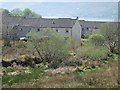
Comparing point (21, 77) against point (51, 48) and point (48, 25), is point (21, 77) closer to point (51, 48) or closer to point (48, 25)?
point (51, 48)

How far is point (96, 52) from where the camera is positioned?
28.1 m

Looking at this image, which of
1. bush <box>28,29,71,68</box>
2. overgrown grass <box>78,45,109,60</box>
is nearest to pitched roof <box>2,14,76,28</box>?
overgrown grass <box>78,45,109,60</box>

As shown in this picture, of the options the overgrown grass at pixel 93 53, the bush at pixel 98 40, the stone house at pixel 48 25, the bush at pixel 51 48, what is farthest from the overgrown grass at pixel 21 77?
the stone house at pixel 48 25

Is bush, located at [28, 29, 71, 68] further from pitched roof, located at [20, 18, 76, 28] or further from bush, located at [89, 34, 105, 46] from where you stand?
pitched roof, located at [20, 18, 76, 28]

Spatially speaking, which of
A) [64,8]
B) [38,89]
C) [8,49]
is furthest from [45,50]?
[64,8]

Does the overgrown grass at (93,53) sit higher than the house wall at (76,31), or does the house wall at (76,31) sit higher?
the house wall at (76,31)

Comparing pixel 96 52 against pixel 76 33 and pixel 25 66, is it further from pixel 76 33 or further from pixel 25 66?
pixel 76 33

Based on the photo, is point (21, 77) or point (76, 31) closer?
point (21, 77)

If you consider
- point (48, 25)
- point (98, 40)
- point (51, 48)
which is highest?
point (48, 25)

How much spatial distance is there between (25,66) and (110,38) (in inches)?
469

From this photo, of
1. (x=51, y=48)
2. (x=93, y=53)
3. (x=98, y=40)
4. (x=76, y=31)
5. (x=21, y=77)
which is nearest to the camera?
(x=21, y=77)

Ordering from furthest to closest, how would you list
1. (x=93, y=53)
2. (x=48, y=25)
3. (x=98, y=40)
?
(x=48, y=25), (x=98, y=40), (x=93, y=53)

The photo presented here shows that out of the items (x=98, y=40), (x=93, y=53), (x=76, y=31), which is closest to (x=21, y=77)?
(x=93, y=53)

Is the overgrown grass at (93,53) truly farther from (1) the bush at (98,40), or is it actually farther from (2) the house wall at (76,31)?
(2) the house wall at (76,31)
